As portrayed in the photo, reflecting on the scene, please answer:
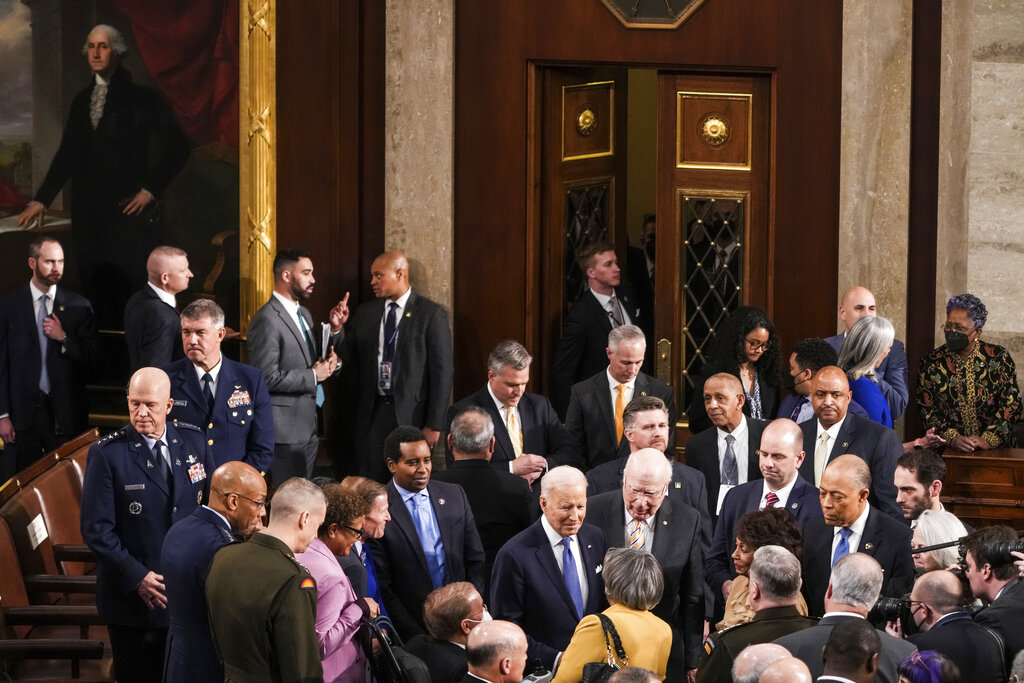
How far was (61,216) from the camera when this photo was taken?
31.7 ft

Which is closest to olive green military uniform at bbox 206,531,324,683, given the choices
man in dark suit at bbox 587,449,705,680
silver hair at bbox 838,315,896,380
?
man in dark suit at bbox 587,449,705,680

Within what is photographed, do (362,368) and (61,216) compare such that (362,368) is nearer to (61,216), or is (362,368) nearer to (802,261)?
(61,216)

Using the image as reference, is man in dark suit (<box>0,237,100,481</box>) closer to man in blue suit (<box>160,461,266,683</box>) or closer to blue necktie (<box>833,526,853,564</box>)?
man in blue suit (<box>160,461,266,683</box>)

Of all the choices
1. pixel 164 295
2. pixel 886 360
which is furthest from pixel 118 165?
pixel 886 360

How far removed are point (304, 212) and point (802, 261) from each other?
129 inches

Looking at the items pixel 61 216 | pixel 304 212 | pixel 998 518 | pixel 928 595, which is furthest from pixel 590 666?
pixel 61 216

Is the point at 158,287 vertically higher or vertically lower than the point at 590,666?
higher

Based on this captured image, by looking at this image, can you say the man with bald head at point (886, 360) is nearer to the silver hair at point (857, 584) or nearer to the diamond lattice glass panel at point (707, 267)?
the diamond lattice glass panel at point (707, 267)

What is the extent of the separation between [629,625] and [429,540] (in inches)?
57.0

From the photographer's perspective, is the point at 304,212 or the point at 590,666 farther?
the point at 304,212

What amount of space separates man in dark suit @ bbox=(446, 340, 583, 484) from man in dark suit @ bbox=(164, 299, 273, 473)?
1024 mm

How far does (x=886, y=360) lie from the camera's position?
8.73 metres

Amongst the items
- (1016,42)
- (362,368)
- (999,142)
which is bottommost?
(362,368)

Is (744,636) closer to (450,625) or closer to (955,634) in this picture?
(955,634)
